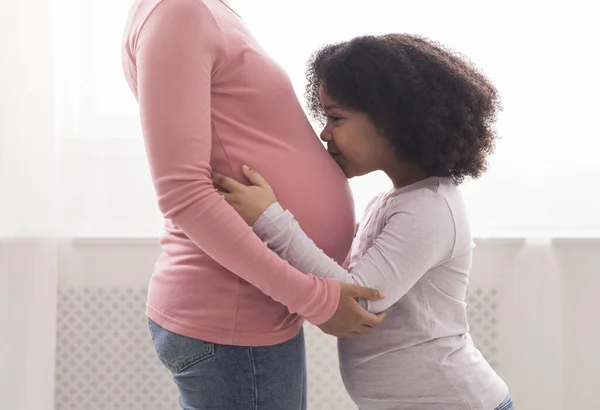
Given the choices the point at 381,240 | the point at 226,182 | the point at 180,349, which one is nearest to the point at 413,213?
the point at 381,240

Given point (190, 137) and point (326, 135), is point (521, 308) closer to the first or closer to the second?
point (326, 135)

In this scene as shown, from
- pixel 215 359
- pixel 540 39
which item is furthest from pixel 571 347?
pixel 215 359

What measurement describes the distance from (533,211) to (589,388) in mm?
502

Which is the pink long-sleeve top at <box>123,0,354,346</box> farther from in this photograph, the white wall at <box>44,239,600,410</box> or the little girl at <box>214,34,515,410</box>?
the white wall at <box>44,239,600,410</box>

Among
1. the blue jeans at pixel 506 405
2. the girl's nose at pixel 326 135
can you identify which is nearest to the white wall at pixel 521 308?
the blue jeans at pixel 506 405

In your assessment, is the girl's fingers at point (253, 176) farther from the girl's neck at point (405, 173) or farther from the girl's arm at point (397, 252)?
the girl's neck at point (405, 173)

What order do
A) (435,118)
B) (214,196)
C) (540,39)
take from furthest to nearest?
1. (540,39)
2. (435,118)
3. (214,196)

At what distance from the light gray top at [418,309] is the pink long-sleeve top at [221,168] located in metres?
0.08

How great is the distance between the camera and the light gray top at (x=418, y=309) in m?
1.15

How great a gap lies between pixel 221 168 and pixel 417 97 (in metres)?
0.34

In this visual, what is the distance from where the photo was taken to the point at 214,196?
0.99 meters

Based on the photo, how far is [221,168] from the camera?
1073 millimetres

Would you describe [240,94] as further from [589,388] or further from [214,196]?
[589,388]

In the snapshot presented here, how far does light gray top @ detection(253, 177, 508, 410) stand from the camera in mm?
1150
